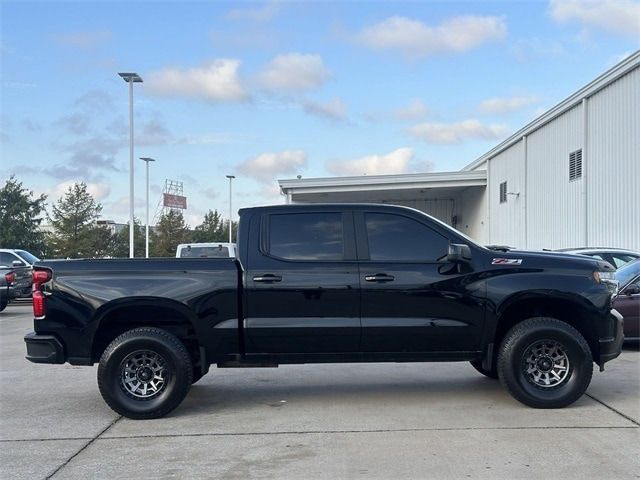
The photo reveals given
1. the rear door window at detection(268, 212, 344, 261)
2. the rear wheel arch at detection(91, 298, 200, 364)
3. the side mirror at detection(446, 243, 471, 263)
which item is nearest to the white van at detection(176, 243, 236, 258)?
the rear wheel arch at detection(91, 298, 200, 364)

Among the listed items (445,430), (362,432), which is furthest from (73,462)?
(445,430)

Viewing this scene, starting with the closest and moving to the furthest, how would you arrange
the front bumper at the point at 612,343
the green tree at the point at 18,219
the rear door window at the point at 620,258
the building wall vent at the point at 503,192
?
the front bumper at the point at 612,343
the rear door window at the point at 620,258
the building wall vent at the point at 503,192
the green tree at the point at 18,219

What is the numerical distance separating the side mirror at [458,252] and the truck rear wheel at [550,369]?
0.93 meters

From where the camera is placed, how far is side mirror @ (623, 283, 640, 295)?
10.6 metres

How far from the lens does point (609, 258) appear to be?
14594mm

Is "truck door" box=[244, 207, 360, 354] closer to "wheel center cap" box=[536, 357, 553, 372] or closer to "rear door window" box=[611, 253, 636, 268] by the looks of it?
"wheel center cap" box=[536, 357, 553, 372]

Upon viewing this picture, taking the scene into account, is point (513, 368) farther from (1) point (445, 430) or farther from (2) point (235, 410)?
(2) point (235, 410)

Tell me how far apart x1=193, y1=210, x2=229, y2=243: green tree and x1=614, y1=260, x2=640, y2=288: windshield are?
43893 millimetres

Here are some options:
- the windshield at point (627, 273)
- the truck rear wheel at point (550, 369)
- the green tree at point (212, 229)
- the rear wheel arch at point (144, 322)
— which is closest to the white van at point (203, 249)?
the windshield at point (627, 273)

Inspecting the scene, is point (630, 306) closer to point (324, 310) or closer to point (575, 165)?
point (324, 310)

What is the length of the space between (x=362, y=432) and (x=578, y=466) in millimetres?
1876

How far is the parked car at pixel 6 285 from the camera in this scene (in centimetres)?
1830

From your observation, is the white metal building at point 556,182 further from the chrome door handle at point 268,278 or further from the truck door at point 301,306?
the chrome door handle at point 268,278

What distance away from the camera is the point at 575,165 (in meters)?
24.0
